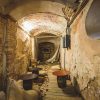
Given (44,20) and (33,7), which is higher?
(44,20)

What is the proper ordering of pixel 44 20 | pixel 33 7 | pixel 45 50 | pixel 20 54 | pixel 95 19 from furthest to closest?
pixel 45 50, pixel 44 20, pixel 20 54, pixel 33 7, pixel 95 19

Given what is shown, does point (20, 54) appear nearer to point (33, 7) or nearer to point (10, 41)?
point (10, 41)

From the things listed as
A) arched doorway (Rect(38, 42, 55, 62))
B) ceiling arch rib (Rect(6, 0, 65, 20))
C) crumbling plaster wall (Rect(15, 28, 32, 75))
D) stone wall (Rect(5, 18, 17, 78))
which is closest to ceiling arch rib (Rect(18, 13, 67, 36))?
crumbling plaster wall (Rect(15, 28, 32, 75))

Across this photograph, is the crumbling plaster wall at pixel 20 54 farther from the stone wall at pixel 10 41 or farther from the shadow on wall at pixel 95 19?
the shadow on wall at pixel 95 19

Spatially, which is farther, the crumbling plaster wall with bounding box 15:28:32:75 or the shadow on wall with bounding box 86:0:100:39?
the crumbling plaster wall with bounding box 15:28:32:75

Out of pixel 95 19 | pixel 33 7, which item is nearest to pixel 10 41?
pixel 33 7

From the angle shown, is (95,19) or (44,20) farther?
(44,20)

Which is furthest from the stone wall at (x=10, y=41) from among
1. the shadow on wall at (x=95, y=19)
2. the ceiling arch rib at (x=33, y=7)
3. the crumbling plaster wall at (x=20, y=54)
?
the shadow on wall at (x=95, y=19)

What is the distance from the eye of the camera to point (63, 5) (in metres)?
3.86

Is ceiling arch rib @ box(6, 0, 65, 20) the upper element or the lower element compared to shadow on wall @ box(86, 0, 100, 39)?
upper

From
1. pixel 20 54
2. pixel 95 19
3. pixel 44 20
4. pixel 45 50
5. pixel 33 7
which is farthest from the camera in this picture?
pixel 45 50

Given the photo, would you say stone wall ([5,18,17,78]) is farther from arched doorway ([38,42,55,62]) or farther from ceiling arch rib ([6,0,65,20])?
arched doorway ([38,42,55,62])

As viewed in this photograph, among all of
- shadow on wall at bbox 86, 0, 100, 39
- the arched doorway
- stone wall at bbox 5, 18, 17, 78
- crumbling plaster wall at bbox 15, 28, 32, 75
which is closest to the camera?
shadow on wall at bbox 86, 0, 100, 39

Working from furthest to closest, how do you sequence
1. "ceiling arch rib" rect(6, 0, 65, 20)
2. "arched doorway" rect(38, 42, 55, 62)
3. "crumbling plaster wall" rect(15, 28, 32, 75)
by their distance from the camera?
1. "arched doorway" rect(38, 42, 55, 62)
2. "crumbling plaster wall" rect(15, 28, 32, 75)
3. "ceiling arch rib" rect(6, 0, 65, 20)
